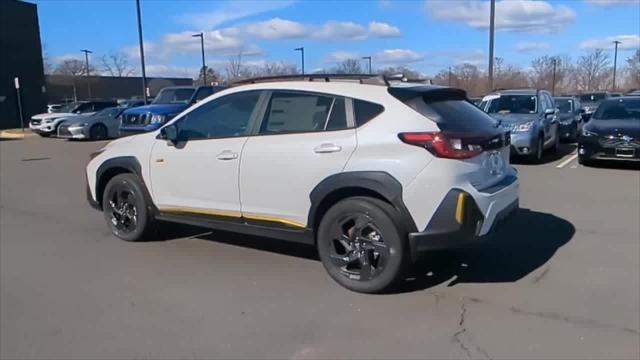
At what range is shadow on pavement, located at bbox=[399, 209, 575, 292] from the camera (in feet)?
15.4

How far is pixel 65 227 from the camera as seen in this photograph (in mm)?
6863

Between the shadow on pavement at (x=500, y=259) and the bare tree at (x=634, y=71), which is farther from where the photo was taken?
the bare tree at (x=634, y=71)

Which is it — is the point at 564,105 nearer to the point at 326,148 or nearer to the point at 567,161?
the point at 567,161

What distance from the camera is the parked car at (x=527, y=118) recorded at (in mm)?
11789

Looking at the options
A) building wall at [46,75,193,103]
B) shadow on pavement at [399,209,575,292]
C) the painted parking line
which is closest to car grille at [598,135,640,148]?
the painted parking line

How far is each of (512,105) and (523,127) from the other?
4.60ft

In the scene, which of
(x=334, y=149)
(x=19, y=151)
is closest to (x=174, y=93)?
(x=19, y=151)

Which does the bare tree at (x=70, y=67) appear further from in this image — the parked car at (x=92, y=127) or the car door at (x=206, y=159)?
the car door at (x=206, y=159)

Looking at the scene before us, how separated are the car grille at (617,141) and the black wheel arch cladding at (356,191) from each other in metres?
9.00

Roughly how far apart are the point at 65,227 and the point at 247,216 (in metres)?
3.27

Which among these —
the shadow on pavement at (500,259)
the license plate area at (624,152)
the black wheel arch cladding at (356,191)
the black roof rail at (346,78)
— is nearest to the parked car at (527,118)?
the license plate area at (624,152)

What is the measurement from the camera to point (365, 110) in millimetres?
4340

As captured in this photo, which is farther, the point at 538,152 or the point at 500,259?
the point at 538,152

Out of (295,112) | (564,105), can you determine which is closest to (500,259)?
(295,112)
